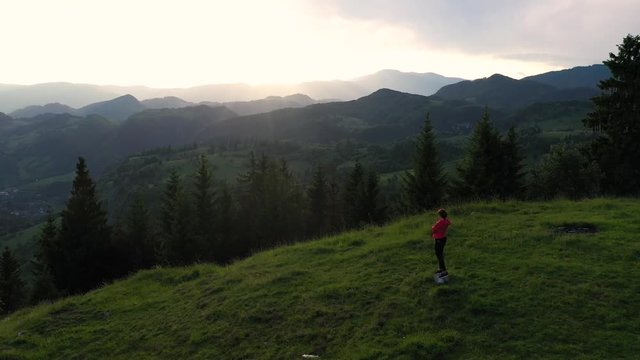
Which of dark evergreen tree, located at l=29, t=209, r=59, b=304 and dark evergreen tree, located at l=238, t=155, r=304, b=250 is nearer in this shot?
dark evergreen tree, located at l=29, t=209, r=59, b=304

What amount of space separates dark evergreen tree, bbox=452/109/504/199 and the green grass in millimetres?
22287

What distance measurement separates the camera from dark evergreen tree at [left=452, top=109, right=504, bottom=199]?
49.5 m

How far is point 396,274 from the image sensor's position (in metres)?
19.6

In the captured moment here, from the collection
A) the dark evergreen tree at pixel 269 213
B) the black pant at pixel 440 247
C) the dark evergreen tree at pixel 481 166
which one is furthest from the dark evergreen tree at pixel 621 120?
the dark evergreen tree at pixel 269 213

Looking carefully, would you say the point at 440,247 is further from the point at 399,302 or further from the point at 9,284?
the point at 9,284

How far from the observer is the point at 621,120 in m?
40.0

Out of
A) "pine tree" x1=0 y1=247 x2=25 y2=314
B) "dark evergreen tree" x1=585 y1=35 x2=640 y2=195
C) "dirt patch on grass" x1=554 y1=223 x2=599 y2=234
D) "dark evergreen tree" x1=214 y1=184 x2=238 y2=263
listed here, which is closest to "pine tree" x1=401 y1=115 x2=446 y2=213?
"dark evergreen tree" x1=585 y1=35 x2=640 y2=195

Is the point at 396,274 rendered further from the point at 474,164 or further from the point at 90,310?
the point at 474,164

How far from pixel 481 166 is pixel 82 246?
46.2 metres

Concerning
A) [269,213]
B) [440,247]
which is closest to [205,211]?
[269,213]

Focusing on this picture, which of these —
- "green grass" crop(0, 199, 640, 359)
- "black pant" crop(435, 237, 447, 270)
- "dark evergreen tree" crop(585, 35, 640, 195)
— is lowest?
"green grass" crop(0, 199, 640, 359)

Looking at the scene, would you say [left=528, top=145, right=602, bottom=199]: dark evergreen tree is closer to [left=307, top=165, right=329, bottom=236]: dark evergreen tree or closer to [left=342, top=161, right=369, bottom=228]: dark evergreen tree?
[left=342, top=161, right=369, bottom=228]: dark evergreen tree

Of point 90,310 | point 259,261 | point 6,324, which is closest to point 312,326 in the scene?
point 259,261

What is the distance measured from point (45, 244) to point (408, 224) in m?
47.9
